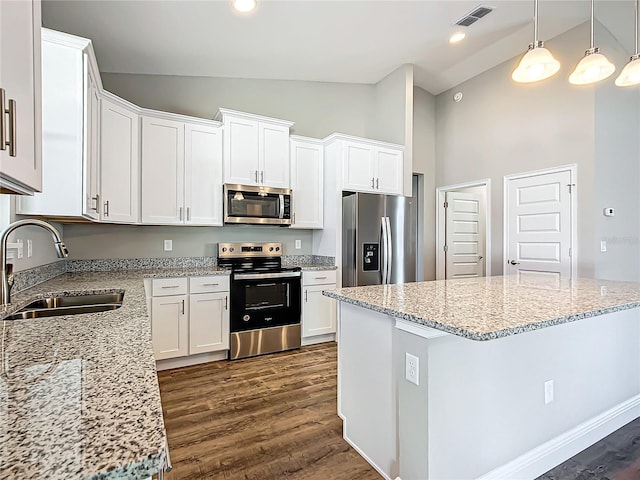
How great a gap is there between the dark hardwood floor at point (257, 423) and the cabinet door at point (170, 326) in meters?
0.21

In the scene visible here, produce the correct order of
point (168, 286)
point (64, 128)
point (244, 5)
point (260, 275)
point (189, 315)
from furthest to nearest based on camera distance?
point (260, 275)
point (189, 315)
point (168, 286)
point (244, 5)
point (64, 128)

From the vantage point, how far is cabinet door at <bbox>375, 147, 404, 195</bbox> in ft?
13.8

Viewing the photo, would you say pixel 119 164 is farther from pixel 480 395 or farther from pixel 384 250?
pixel 480 395

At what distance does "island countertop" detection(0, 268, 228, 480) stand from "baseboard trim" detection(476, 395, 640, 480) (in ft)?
5.28

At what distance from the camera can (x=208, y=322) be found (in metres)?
3.23

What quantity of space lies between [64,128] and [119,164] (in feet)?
3.29

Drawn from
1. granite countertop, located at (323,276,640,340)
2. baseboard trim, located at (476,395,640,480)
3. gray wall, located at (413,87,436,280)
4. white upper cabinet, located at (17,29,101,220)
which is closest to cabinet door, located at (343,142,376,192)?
gray wall, located at (413,87,436,280)

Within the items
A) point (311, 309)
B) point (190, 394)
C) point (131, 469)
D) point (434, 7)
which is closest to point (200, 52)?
point (434, 7)

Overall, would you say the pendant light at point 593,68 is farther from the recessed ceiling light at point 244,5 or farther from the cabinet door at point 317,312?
the cabinet door at point 317,312

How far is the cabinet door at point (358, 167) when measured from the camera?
13.0 feet

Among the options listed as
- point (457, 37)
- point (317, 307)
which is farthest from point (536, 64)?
point (317, 307)

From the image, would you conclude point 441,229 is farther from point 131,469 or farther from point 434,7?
point 131,469

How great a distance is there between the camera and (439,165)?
209 inches

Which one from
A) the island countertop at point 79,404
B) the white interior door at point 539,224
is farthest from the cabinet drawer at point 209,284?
the white interior door at point 539,224
